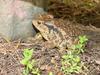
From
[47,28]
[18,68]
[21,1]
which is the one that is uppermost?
[21,1]

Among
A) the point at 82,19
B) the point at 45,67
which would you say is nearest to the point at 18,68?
the point at 45,67

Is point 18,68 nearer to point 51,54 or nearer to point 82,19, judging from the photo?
point 51,54

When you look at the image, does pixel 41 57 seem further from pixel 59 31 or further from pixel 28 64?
pixel 59 31

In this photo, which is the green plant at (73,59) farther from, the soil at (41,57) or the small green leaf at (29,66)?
the small green leaf at (29,66)

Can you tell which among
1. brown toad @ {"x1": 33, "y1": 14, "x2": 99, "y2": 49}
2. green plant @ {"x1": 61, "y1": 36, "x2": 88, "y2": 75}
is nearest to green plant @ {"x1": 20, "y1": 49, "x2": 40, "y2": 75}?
green plant @ {"x1": 61, "y1": 36, "x2": 88, "y2": 75}

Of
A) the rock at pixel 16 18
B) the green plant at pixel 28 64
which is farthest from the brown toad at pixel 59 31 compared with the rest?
the green plant at pixel 28 64

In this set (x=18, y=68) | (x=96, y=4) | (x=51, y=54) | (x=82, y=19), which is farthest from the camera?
(x=96, y=4)

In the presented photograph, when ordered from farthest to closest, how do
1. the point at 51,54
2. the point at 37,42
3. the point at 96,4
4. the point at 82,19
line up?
1. the point at 96,4
2. the point at 82,19
3. the point at 37,42
4. the point at 51,54
